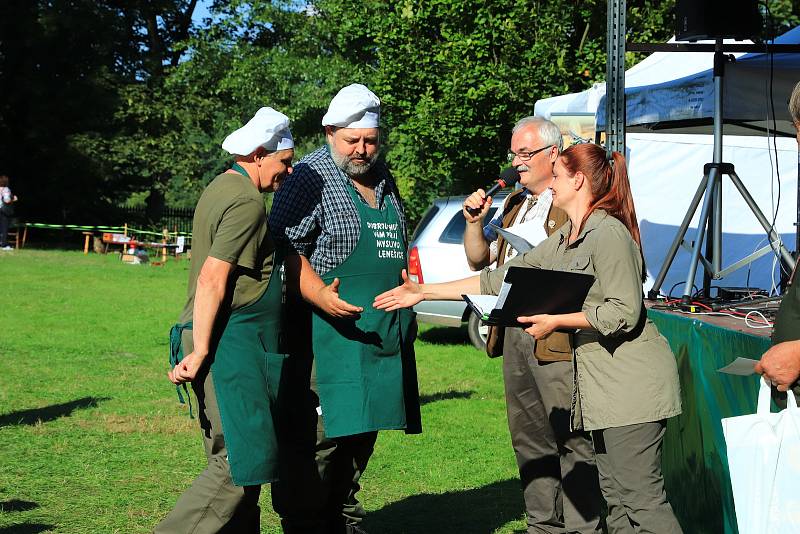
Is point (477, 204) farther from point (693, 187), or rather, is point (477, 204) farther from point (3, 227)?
point (3, 227)

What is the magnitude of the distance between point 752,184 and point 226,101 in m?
27.9

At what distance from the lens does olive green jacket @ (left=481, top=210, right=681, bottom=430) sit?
385 centimetres

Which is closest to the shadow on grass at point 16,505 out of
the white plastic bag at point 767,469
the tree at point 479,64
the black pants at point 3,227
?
the white plastic bag at point 767,469

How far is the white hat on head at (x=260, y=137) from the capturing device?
4441mm

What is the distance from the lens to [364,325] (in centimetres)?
477

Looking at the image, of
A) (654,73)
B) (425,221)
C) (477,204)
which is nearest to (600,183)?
(477,204)

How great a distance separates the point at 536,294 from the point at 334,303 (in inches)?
44.9

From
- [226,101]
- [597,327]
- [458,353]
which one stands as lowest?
[458,353]

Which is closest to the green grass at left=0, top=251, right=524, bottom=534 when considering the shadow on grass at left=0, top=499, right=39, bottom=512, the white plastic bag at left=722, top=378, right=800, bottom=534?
the shadow on grass at left=0, top=499, right=39, bottom=512

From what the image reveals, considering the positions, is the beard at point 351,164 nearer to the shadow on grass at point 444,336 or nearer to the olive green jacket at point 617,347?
the olive green jacket at point 617,347

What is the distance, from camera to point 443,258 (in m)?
13.1

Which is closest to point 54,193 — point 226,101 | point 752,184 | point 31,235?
point 31,235

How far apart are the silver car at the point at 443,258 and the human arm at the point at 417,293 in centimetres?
816

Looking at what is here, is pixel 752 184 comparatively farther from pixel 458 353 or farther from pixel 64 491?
pixel 64 491
